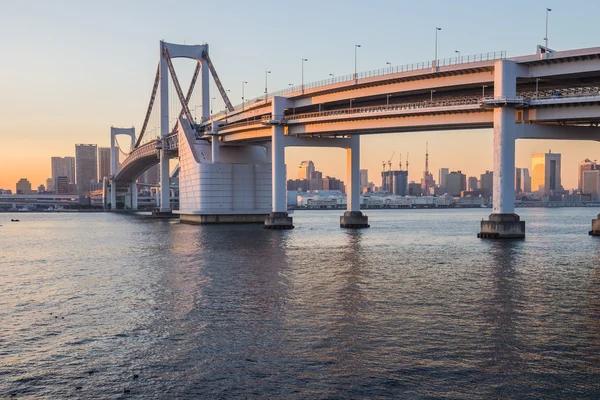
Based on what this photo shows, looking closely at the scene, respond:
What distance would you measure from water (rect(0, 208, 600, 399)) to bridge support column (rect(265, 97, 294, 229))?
108ft

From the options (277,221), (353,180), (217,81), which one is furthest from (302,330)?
(217,81)

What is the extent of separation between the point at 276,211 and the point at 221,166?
15.9 meters

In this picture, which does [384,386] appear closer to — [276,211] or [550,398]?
[550,398]

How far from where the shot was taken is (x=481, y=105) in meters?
50.9

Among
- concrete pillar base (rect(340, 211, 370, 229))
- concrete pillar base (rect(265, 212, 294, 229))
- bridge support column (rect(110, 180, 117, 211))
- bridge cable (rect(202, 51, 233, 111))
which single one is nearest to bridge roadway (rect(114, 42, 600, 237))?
concrete pillar base (rect(265, 212, 294, 229))

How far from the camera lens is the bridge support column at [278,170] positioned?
70.6 metres

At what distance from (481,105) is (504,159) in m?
4.90

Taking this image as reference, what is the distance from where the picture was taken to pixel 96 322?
21359 millimetres

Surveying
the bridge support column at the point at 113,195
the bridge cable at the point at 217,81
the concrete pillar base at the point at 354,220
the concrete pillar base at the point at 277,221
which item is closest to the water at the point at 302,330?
the concrete pillar base at the point at 277,221

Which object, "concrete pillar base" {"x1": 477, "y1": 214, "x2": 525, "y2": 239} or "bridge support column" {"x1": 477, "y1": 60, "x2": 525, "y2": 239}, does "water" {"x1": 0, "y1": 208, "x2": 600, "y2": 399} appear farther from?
"concrete pillar base" {"x1": 477, "y1": 214, "x2": 525, "y2": 239}

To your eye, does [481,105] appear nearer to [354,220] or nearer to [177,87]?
[354,220]

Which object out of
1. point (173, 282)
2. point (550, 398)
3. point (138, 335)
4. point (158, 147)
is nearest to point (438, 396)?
point (550, 398)

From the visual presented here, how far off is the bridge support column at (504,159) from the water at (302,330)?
44.0 feet

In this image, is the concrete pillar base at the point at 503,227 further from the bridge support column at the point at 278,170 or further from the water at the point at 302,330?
the bridge support column at the point at 278,170
